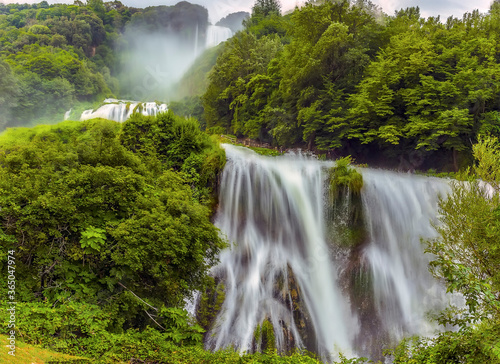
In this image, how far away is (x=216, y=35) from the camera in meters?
83.2

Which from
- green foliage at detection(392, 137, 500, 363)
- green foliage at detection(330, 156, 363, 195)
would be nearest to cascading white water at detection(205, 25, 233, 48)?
green foliage at detection(330, 156, 363, 195)

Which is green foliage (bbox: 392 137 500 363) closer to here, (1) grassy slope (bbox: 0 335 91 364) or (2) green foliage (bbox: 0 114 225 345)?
(2) green foliage (bbox: 0 114 225 345)

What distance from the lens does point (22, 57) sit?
146ft

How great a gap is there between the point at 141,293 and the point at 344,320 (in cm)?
736

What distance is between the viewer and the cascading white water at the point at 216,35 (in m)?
80.6

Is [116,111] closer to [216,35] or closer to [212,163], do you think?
[212,163]

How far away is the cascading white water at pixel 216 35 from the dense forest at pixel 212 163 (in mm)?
42209

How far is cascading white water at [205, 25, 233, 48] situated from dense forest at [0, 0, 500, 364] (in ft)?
138

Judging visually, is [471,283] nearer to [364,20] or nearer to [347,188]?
[347,188]

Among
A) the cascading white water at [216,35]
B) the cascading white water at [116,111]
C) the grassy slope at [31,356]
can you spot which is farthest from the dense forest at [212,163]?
the cascading white water at [216,35]

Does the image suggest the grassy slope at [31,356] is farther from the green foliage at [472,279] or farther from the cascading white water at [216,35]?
the cascading white water at [216,35]

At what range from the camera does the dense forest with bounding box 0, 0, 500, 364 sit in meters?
5.35

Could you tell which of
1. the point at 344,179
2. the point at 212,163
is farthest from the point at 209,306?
the point at 344,179

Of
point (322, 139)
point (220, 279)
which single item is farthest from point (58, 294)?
point (322, 139)
